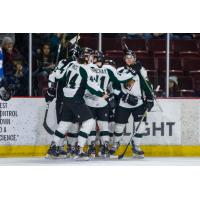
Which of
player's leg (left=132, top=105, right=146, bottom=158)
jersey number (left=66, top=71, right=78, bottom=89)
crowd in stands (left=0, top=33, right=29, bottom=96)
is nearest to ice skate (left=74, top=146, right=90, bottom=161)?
player's leg (left=132, top=105, right=146, bottom=158)

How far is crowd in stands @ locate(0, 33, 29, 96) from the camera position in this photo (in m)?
13.3

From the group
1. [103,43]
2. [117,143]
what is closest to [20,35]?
[103,43]

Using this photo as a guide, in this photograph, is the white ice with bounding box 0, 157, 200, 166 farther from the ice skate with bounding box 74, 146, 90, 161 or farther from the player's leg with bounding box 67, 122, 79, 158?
the player's leg with bounding box 67, 122, 79, 158

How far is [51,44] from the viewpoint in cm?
1336

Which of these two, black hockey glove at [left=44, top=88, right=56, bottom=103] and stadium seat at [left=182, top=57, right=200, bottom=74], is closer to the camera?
black hockey glove at [left=44, top=88, right=56, bottom=103]

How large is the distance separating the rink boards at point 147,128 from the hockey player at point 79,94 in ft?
1.52

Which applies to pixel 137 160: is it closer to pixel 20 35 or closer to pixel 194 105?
pixel 194 105

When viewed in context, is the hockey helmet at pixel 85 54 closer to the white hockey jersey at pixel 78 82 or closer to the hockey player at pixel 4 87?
the white hockey jersey at pixel 78 82

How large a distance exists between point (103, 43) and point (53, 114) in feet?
4.42

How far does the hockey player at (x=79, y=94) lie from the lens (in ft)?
42.1

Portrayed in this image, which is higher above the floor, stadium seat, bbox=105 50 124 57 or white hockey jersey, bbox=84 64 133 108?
stadium seat, bbox=105 50 124 57

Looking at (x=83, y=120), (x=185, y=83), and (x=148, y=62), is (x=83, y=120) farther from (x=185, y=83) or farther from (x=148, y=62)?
(x=185, y=83)

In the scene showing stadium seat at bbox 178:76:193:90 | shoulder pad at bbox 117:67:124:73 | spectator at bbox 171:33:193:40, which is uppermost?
spectator at bbox 171:33:193:40

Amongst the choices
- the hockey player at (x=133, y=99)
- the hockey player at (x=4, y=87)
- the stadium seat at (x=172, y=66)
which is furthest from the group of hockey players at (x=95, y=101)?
the hockey player at (x=4, y=87)
